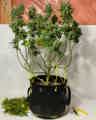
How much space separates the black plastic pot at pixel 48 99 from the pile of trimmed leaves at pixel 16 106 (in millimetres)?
65

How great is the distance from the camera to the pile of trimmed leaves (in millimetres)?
1137

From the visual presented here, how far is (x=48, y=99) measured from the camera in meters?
1.07

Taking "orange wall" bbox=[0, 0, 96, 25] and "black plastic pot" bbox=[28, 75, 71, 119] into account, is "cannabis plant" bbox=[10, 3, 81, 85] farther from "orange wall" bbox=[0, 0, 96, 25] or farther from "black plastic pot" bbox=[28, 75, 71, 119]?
"orange wall" bbox=[0, 0, 96, 25]

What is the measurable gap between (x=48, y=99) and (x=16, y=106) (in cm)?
18

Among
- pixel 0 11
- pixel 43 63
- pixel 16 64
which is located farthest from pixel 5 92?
pixel 0 11

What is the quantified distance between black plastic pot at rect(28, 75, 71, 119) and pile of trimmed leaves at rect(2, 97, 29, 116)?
65 millimetres

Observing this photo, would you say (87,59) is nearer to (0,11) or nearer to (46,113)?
(46,113)

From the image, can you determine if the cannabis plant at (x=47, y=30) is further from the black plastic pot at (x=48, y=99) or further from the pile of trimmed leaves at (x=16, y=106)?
the pile of trimmed leaves at (x=16, y=106)

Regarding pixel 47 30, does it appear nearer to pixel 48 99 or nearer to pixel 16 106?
pixel 48 99

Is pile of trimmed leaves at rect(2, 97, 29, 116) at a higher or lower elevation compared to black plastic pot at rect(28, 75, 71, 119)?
lower

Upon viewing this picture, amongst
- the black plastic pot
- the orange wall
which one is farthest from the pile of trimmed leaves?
the orange wall

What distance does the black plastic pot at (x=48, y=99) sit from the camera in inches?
42.0

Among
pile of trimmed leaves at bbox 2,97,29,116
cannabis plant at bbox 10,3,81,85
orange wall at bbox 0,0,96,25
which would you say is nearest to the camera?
cannabis plant at bbox 10,3,81,85

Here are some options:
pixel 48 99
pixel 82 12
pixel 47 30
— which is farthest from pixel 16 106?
pixel 82 12
